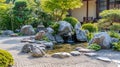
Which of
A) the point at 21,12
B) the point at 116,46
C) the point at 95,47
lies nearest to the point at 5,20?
the point at 21,12


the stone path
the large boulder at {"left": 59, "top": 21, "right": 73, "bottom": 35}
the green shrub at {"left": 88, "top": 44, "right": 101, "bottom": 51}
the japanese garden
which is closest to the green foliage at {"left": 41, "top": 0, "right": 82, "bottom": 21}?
the japanese garden

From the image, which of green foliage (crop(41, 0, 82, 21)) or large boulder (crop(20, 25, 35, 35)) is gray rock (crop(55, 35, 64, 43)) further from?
green foliage (crop(41, 0, 82, 21))

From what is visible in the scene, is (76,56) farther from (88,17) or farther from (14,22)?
(88,17)

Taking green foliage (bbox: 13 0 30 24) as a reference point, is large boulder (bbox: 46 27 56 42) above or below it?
below

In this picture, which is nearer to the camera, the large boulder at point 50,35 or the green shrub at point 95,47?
the green shrub at point 95,47

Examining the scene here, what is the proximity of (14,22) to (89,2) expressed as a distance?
8374mm

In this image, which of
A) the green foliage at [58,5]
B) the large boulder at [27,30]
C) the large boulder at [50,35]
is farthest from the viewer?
the green foliage at [58,5]

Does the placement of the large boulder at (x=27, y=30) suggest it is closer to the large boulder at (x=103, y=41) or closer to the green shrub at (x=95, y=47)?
the large boulder at (x=103, y=41)

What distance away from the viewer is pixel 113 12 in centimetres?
1334

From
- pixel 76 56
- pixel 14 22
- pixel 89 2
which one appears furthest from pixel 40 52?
pixel 89 2

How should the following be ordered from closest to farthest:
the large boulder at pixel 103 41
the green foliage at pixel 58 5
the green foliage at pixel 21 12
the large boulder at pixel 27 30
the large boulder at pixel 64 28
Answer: the large boulder at pixel 103 41, the large boulder at pixel 64 28, the large boulder at pixel 27 30, the green foliage at pixel 58 5, the green foliage at pixel 21 12

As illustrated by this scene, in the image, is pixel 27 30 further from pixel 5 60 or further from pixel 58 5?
pixel 5 60

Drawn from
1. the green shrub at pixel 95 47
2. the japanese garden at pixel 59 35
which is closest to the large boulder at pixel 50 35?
the japanese garden at pixel 59 35

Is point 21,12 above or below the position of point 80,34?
above
